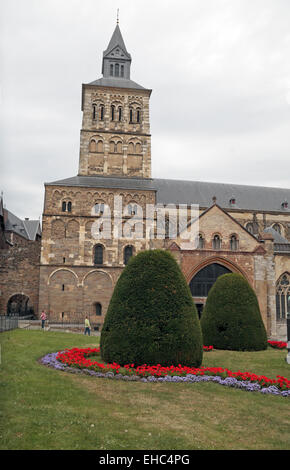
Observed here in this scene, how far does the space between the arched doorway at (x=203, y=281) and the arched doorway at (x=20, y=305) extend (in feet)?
48.6

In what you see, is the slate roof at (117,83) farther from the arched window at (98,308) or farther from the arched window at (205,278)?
the arched window at (98,308)

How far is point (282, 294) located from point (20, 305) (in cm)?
2429

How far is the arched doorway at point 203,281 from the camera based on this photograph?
95.8 ft

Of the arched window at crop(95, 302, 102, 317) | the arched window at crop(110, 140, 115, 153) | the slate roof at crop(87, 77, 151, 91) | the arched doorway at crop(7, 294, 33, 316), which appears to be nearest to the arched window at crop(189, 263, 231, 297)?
the arched window at crop(95, 302, 102, 317)

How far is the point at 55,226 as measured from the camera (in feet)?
101

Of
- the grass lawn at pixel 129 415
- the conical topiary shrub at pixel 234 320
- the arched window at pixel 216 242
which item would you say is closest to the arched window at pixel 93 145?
the arched window at pixel 216 242

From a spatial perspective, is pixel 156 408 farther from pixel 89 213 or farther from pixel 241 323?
pixel 89 213

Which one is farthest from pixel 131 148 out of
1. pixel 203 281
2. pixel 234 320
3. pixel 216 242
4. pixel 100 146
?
pixel 234 320

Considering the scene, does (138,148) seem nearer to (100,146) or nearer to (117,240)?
(100,146)

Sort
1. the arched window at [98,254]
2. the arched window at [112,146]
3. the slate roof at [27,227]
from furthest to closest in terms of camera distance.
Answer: the slate roof at [27,227]
the arched window at [112,146]
the arched window at [98,254]

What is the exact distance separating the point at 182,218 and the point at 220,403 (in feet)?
103

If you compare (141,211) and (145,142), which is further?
(145,142)

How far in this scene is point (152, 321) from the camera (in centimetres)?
1130
